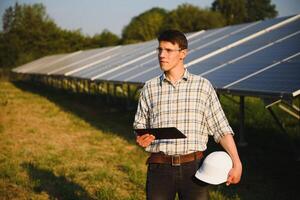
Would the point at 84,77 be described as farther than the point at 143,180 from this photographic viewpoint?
Yes

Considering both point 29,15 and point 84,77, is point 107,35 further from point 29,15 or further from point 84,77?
point 84,77

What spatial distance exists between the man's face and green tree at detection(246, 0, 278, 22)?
8047cm

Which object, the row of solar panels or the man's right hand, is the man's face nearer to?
the man's right hand

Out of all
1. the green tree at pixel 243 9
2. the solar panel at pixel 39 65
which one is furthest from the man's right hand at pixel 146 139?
the green tree at pixel 243 9

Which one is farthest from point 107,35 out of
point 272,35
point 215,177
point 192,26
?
point 215,177

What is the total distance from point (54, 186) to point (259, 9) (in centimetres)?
8103

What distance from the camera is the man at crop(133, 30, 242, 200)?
3211 mm

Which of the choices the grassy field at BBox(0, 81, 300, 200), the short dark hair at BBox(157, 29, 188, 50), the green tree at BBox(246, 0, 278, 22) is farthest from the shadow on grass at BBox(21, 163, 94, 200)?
the green tree at BBox(246, 0, 278, 22)

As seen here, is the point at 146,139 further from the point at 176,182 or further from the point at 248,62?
the point at 248,62

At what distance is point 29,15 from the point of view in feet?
194

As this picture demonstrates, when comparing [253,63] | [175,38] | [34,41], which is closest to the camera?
[175,38]

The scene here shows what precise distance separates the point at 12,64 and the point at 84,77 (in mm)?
36417

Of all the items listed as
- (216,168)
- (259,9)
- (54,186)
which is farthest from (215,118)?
(259,9)

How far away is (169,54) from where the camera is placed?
3.19m
